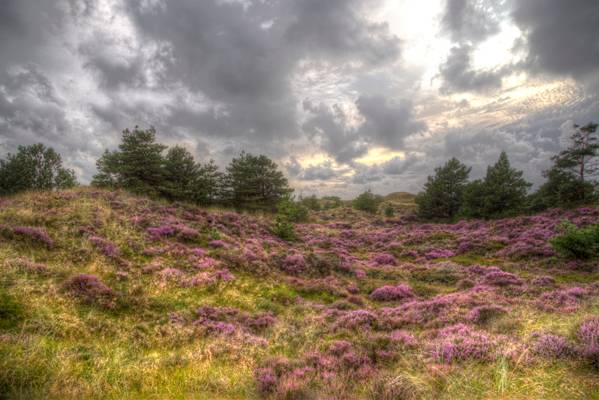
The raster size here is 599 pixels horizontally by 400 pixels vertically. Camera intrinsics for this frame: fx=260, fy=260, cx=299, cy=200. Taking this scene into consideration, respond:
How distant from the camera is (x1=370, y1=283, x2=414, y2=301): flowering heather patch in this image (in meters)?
12.7

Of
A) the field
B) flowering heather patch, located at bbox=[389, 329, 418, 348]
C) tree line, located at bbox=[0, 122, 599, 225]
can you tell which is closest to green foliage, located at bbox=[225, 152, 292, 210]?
tree line, located at bbox=[0, 122, 599, 225]

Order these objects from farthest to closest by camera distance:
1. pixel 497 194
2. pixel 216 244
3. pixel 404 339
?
pixel 497 194
pixel 216 244
pixel 404 339

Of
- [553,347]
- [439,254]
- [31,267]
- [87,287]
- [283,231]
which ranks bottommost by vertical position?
[439,254]

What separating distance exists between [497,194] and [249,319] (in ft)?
123

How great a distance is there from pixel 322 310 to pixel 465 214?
34.5 meters

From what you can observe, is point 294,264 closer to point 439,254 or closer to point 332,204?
point 439,254

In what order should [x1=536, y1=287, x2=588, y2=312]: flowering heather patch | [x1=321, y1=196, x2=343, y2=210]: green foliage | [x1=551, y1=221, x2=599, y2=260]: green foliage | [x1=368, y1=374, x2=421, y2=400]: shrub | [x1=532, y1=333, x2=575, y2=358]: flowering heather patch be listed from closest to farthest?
[x1=368, y1=374, x2=421, y2=400]: shrub, [x1=532, y1=333, x2=575, y2=358]: flowering heather patch, [x1=536, y1=287, x2=588, y2=312]: flowering heather patch, [x1=551, y1=221, x2=599, y2=260]: green foliage, [x1=321, y1=196, x2=343, y2=210]: green foliage

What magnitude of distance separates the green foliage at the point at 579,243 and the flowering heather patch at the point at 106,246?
23974 mm

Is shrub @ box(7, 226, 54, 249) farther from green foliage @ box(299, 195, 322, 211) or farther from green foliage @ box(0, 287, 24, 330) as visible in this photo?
green foliage @ box(299, 195, 322, 211)

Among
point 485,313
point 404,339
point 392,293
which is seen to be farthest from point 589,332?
point 392,293

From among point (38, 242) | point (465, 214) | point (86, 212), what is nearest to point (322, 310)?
point (38, 242)

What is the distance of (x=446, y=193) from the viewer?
4197 cm

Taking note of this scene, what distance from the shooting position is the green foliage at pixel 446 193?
41.7 metres

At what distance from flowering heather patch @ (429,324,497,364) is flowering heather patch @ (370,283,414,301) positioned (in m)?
6.09
